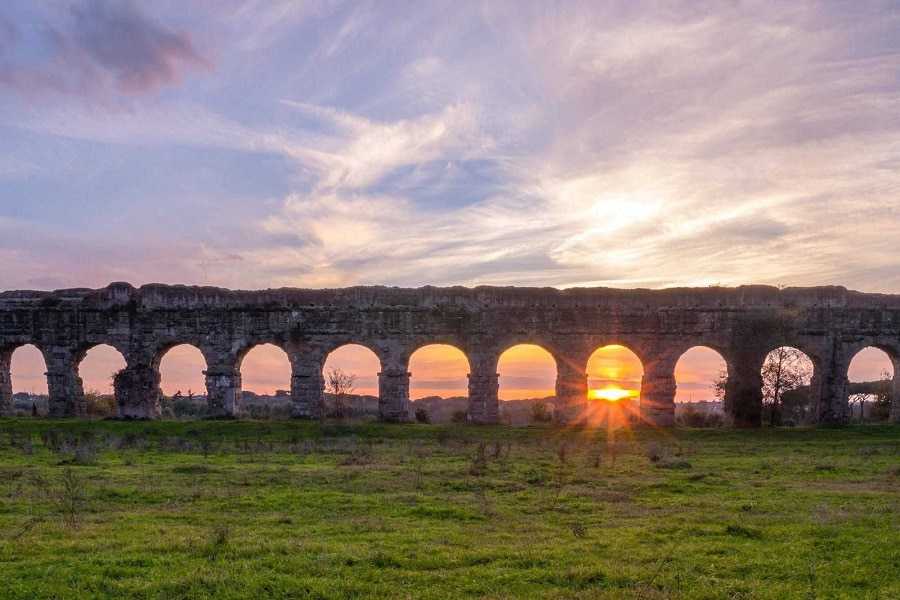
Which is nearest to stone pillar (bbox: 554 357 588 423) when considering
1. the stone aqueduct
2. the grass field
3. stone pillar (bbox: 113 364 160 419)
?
the stone aqueduct

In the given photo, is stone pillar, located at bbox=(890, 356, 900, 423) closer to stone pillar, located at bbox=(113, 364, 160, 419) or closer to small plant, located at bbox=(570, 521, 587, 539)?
small plant, located at bbox=(570, 521, 587, 539)

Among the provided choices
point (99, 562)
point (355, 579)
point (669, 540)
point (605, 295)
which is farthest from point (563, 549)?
point (605, 295)

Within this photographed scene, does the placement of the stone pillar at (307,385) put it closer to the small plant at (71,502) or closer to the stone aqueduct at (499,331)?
the stone aqueduct at (499,331)

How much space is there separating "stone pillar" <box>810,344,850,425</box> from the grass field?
9.62 m

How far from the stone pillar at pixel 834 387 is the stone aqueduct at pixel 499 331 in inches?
1.5

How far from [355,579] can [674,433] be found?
20498 millimetres

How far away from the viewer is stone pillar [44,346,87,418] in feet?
98.9

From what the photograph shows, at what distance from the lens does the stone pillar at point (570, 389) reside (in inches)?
1121

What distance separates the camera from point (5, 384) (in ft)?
102

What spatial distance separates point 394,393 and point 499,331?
4.72 meters

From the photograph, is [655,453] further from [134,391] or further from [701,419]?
[134,391]

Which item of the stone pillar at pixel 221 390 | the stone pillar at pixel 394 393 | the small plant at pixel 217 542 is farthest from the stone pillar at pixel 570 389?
the small plant at pixel 217 542

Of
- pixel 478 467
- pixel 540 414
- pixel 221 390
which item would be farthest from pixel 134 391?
pixel 478 467

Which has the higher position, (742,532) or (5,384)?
(5,384)
